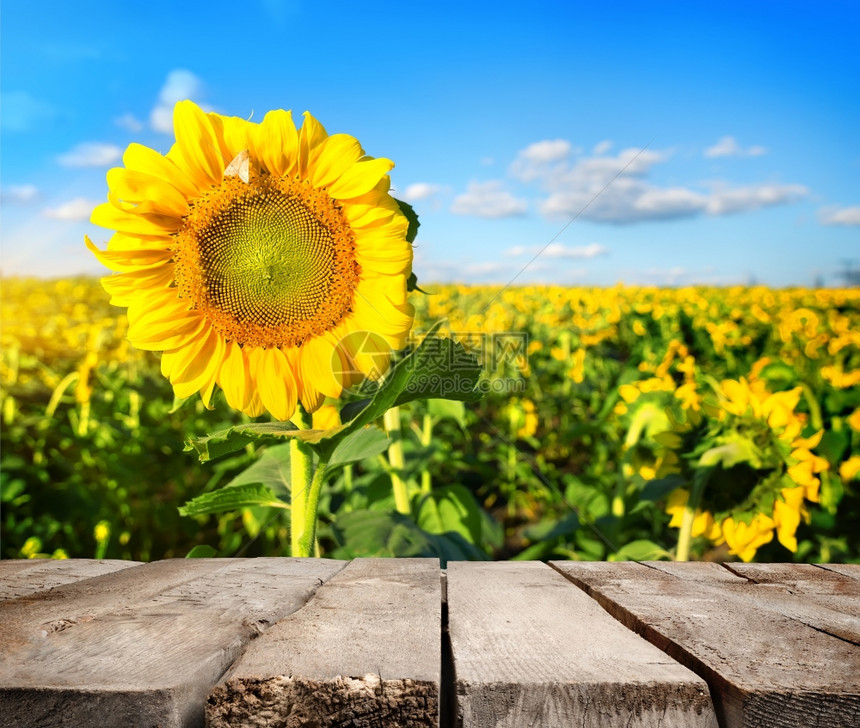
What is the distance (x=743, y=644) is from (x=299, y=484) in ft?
2.57

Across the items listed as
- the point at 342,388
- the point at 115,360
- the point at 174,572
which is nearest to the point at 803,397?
the point at 342,388

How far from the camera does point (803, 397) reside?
306 cm

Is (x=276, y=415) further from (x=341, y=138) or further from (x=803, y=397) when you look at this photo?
(x=803, y=397)

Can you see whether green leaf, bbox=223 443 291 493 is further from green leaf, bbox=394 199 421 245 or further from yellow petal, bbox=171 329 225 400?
green leaf, bbox=394 199 421 245

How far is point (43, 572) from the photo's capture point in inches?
48.6

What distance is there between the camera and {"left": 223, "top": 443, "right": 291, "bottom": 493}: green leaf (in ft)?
5.37

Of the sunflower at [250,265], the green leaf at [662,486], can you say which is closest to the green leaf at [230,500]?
the sunflower at [250,265]

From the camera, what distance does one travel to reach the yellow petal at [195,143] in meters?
1.21

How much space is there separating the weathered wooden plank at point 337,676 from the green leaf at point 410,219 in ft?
1.98

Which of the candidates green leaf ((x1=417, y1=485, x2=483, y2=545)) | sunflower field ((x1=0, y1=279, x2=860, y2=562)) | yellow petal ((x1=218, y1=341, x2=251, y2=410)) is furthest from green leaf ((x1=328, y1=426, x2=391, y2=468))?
green leaf ((x1=417, y1=485, x2=483, y2=545))

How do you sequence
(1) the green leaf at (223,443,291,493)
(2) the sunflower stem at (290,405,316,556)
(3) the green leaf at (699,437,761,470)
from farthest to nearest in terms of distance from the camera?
(3) the green leaf at (699,437,761,470) → (1) the green leaf at (223,443,291,493) → (2) the sunflower stem at (290,405,316,556)

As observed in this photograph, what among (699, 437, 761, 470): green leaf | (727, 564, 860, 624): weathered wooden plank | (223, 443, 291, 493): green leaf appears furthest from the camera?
(699, 437, 761, 470): green leaf

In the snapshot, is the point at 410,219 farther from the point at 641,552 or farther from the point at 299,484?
the point at 641,552

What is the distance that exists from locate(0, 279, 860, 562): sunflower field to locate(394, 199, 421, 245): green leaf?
168mm
